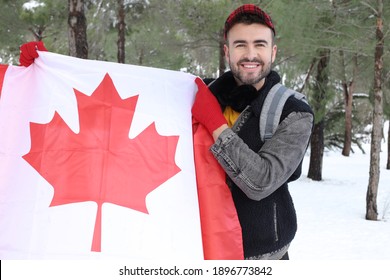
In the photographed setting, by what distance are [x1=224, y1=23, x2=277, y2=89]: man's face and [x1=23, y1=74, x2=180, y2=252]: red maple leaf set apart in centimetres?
39

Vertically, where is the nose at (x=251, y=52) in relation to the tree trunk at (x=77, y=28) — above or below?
below

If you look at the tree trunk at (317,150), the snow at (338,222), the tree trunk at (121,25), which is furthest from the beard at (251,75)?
the tree trunk at (317,150)

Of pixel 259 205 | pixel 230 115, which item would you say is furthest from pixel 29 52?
pixel 259 205

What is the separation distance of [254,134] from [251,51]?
1.02ft

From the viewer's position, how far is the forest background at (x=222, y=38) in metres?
6.39

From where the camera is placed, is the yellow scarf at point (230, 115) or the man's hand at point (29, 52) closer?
the yellow scarf at point (230, 115)

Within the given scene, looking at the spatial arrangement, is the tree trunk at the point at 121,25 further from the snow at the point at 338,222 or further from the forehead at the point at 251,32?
the forehead at the point at 251,32

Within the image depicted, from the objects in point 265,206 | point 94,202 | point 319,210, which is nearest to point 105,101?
point 94,202

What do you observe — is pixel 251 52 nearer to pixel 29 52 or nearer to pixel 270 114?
pixel 270 114

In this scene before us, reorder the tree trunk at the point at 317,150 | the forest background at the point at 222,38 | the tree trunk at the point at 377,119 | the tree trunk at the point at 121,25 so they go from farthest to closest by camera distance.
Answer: the tree trunk at the point at 317,150 < the tree trunk at the point at 121,25 < the forest background at the point at 222,38 < the tree trunk at the point at 377,119

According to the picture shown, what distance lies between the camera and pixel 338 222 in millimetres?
6289

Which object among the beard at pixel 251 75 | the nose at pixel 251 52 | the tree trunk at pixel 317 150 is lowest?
the tree trunk at pixel 317 150

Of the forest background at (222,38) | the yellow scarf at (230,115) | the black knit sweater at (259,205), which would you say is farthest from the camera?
the forest background at (222,38)

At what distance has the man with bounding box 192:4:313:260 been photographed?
1.56 meters
